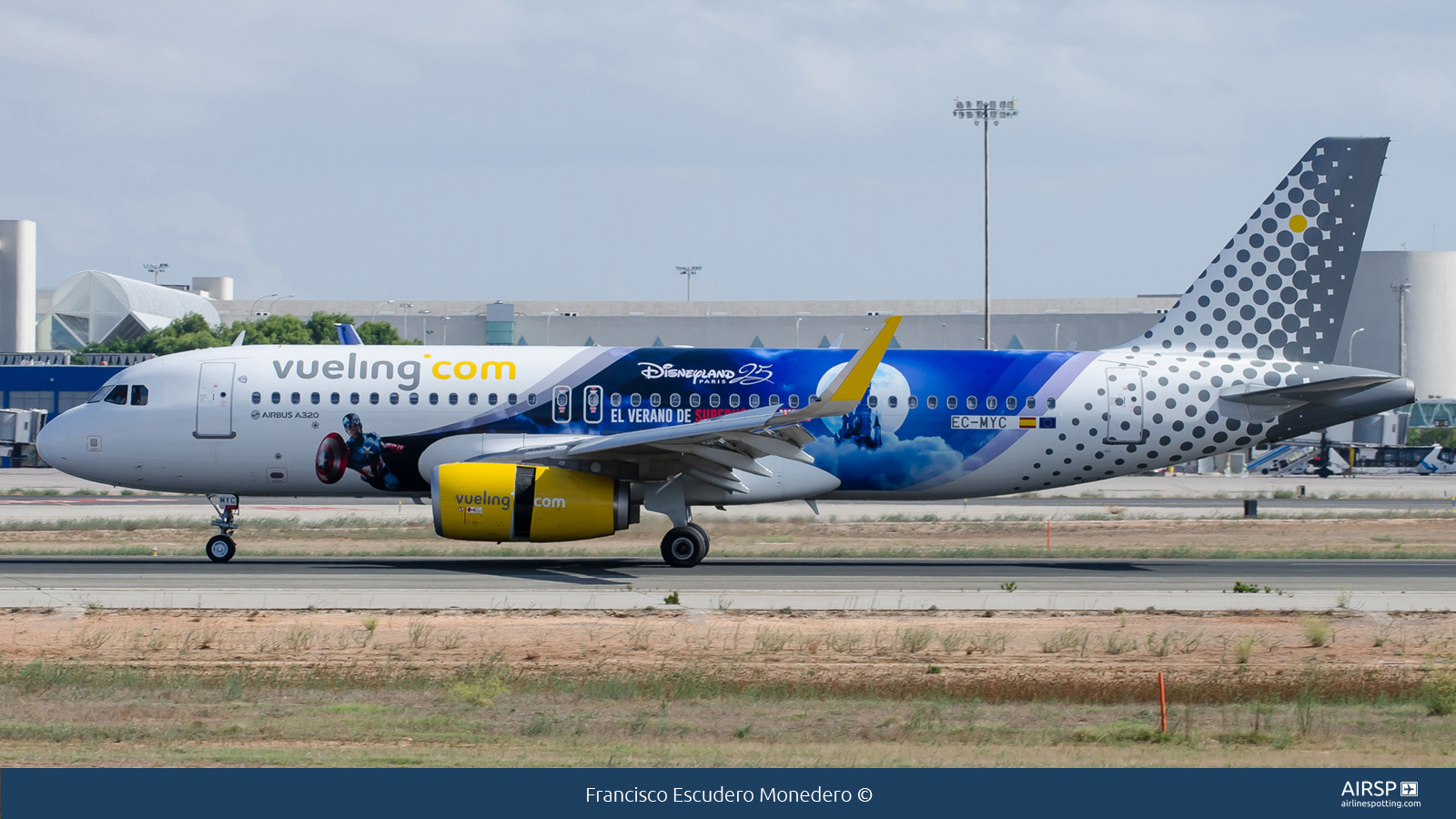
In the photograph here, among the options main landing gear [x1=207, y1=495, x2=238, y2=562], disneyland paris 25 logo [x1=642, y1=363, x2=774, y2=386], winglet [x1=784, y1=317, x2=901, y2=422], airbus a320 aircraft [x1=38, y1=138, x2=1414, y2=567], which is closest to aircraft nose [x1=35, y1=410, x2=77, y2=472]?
airbus a320 aircraft [x1=38, y1=138, x2=1414, y2=567]

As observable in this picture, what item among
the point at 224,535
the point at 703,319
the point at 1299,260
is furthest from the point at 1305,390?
the point at 703,319

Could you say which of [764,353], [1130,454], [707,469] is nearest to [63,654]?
[707,469]

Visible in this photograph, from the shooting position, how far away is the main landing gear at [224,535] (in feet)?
82.2

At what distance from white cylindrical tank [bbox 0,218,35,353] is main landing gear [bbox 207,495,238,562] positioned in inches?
3929

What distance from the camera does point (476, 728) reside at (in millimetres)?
12359

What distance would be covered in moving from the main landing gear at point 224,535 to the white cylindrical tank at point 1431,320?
128772 mm

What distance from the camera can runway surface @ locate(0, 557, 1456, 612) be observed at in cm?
1978

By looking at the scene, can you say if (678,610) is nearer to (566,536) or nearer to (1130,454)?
(566,536)

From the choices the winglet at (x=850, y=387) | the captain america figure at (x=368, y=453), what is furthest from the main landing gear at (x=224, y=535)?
the winglet at (x=850, y=387)

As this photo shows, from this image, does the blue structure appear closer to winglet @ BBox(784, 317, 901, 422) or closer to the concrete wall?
winglet @ BBox(784, 317, 901, 422)

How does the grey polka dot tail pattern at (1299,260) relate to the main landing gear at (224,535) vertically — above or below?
above

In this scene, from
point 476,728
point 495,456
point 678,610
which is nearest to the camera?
point 476,728

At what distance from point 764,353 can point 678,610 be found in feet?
29.5

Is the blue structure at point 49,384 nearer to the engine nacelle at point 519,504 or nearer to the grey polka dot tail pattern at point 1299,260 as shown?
the engine nacelle at point 519,504
